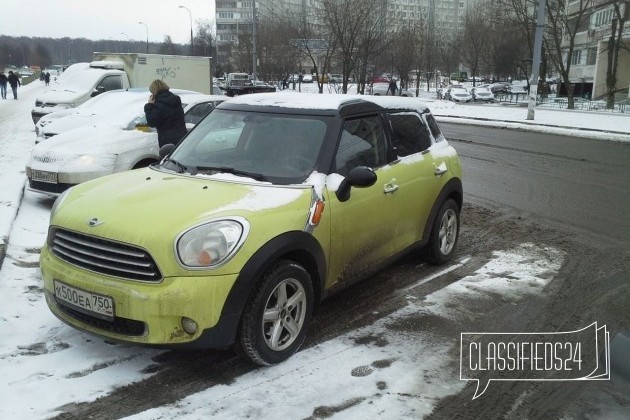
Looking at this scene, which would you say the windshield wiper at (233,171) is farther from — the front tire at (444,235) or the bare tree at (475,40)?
the bare tree at (475,40)

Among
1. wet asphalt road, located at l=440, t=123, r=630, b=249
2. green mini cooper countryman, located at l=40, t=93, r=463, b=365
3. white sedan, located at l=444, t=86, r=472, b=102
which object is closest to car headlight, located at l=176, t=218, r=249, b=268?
green mini cooper countryman, located at l=40, t=93, r=463, b=365

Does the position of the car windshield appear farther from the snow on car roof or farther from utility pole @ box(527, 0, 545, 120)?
utility pole @ box(527, 0, 545, 120)

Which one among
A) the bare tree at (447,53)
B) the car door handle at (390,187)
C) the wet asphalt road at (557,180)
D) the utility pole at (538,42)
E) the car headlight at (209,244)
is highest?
the bare tree at (447,53)

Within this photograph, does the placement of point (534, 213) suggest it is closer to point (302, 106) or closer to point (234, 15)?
point (302, 106)

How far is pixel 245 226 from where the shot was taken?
3428 mm

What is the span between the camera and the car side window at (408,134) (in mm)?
5051

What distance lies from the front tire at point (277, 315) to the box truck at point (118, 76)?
45.5 ft

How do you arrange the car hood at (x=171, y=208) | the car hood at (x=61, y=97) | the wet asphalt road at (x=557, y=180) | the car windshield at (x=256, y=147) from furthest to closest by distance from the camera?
the car hood at (x=61, y=97), the wet asphalt road at (x=557, y=180), the car windshield at (x=256, y=147), the car hood at (x=171, y=208)

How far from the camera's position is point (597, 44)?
161 ft

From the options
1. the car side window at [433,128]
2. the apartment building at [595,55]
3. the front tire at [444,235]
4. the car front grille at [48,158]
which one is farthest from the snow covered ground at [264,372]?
the apartment building at [595,55]

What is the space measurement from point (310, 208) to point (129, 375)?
1.56m

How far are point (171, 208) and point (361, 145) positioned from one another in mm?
1707

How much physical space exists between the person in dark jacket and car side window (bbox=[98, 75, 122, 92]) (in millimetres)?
9502

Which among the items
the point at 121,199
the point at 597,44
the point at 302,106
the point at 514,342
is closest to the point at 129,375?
the point at 121,199
